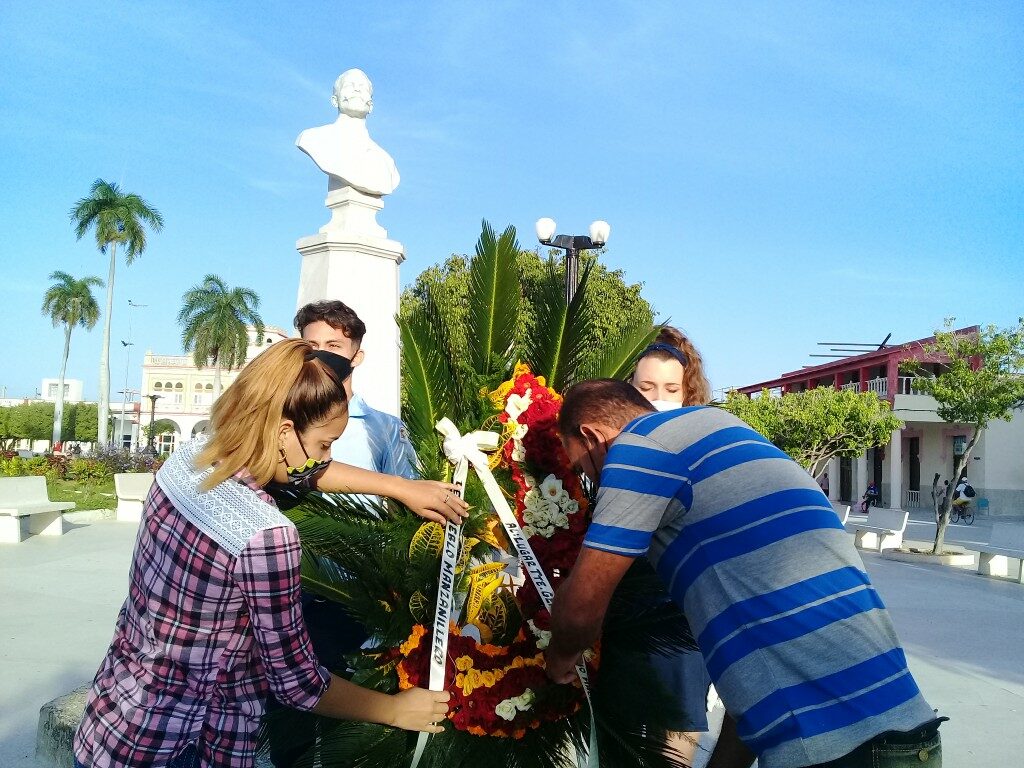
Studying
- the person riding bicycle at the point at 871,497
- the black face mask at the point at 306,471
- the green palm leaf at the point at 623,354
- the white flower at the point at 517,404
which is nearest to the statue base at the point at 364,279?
the green palm leaf at the point at 623,354

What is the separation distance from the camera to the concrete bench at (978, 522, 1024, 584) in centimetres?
1080

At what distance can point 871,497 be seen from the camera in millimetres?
29859

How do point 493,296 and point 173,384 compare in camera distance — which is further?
point 173,384

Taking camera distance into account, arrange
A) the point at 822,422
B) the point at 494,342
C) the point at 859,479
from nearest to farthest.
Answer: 1. the point at 494,342
2. the point at 822,422
3. the point at 859,479

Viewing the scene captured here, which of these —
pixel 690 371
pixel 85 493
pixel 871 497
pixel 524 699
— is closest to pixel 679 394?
pixel 690 371

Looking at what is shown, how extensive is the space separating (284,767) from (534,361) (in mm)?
1474

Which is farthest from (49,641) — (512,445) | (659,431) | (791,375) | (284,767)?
(791,375)

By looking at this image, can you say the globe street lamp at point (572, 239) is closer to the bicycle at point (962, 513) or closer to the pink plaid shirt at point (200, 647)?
the pink plaid shirt at point (200, 647)

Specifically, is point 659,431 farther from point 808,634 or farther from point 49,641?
point 49,641

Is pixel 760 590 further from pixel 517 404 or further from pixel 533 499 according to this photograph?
pixel 517 404

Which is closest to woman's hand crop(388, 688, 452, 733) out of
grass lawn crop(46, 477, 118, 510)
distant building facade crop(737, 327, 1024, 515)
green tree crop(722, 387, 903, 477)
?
grass lawn crop(46, 477, 118, 510)

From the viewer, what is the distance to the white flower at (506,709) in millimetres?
1919

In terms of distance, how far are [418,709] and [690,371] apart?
70.8 inches

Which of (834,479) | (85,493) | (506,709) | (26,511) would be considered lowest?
(834,479)
